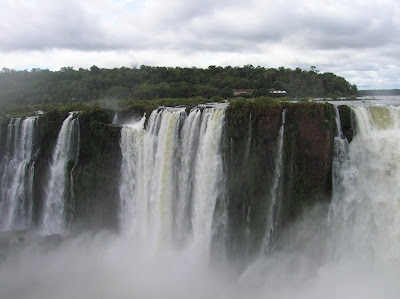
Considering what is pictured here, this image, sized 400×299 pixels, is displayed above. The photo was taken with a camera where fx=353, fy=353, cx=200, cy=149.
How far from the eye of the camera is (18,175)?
2569cm

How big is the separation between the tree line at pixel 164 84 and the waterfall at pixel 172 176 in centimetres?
1709

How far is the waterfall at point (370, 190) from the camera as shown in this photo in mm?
14375

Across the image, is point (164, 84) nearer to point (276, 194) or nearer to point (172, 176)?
point (172, 176)

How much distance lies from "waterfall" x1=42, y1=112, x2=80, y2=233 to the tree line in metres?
16.3

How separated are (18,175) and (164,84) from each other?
25.0m

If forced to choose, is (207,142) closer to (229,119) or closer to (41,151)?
(229,119)

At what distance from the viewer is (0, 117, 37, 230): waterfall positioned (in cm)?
2542

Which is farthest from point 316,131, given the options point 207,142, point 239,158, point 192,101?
point 192,101

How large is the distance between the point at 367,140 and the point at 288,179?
3699 mm

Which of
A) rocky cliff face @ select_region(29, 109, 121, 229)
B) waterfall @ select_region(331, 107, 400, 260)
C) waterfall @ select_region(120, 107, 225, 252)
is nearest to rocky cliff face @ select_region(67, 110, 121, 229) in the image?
rocky cliff face @ select_region(29, 109, 121, 229)

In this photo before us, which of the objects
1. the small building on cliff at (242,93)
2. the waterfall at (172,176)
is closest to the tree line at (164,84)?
the small building on cliff at (242,93)

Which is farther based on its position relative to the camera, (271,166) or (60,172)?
(60,172)

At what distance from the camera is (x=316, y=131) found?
50.7ft

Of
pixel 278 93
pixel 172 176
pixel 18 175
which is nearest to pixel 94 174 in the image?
pixel 172 176
